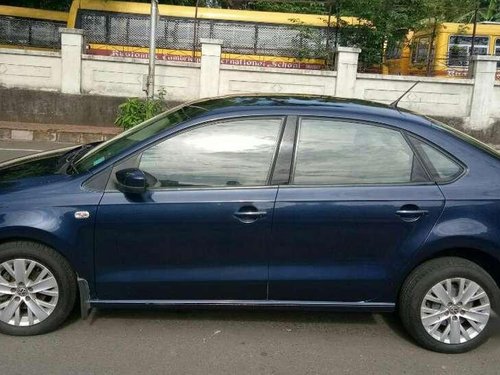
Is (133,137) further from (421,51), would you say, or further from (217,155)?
(421,51)

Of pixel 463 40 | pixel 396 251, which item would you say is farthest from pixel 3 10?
pixel 396 251

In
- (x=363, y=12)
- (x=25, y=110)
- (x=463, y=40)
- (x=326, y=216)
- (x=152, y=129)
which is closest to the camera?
(x=326, y=216)

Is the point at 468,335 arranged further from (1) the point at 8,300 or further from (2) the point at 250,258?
(1) the point at 8,300

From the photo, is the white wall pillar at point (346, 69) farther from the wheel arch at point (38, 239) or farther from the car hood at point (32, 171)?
the wheel arch at point (38, 239)

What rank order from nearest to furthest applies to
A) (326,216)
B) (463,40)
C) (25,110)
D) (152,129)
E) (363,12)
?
(326,216)
(152,129)
(25,110)
(363,12)
(463,40)

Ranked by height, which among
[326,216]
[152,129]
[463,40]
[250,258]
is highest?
[463,40]

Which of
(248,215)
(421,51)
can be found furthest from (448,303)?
(421,51)

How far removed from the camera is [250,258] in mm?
3555

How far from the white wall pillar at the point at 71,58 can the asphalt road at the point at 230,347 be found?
11.8 m

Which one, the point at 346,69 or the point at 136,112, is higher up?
the point at 346,69

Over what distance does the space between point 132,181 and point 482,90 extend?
13.1m

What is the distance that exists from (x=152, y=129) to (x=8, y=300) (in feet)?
4.65

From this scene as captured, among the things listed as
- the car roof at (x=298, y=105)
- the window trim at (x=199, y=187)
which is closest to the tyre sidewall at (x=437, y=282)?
the car roof at (x=298, y=105)

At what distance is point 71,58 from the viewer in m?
14.8
